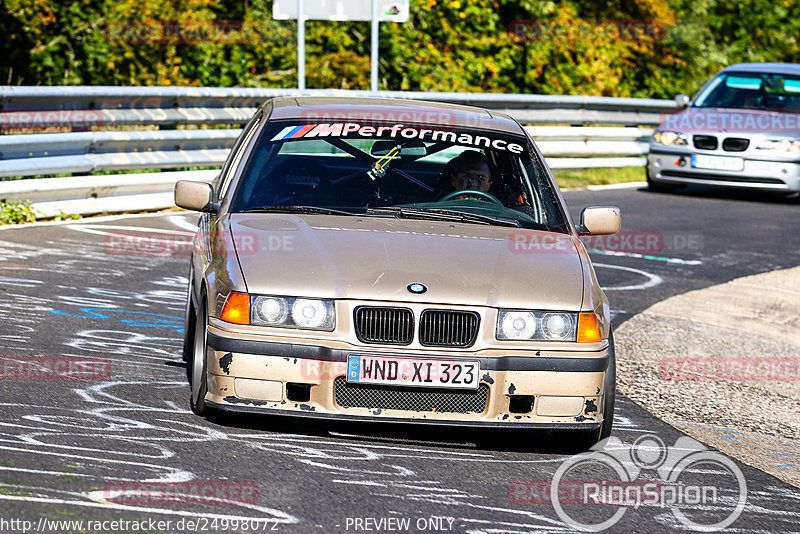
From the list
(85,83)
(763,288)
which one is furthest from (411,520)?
(85,83)

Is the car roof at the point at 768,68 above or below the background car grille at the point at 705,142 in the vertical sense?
above

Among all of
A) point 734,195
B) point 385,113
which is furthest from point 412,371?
point 734,195

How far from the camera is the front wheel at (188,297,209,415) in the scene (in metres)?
5.42

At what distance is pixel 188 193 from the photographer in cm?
631

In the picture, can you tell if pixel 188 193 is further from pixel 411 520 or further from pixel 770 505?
pixel 770 505

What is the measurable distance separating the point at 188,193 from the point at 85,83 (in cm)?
1691

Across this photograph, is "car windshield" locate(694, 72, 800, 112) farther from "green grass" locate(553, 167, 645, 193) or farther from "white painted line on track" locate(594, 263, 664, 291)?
"white painted line on track" locate(594, 263, 664, 291)

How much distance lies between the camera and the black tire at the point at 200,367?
5422mm

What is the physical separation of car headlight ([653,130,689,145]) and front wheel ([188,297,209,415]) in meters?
12.3

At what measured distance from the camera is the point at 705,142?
56.0ft

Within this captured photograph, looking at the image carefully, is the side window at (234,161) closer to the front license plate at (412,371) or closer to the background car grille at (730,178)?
the front license plate at (412,371)

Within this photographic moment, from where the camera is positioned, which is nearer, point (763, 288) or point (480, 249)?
point (480, 249)

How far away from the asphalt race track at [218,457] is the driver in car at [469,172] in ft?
4.37

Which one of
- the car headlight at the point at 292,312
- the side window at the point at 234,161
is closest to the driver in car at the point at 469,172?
the side window at the point at 234,161
